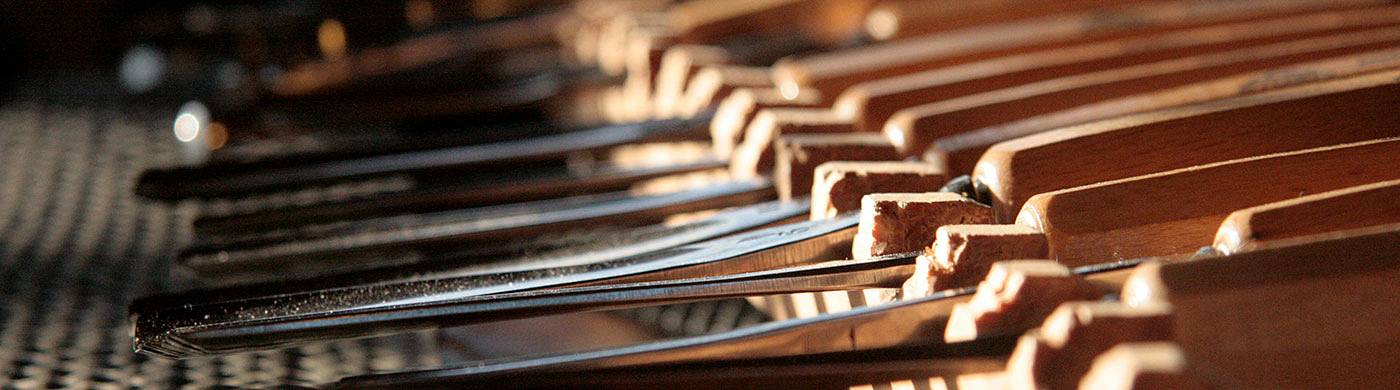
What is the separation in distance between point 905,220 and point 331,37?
1.79m

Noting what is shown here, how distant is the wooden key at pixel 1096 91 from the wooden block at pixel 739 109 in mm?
129

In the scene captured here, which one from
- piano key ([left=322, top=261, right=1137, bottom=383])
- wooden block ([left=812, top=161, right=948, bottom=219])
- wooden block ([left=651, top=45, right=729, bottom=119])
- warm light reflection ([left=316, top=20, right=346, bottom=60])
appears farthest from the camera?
warm light reflection ([left=316, top=20, right=346, bottom=60])

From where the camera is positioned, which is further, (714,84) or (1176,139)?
(714,84)

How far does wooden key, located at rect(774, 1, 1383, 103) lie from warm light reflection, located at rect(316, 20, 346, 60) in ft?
3.92

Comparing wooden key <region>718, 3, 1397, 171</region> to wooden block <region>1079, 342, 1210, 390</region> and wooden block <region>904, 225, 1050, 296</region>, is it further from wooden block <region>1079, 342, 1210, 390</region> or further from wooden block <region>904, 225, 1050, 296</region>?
wooden block <region>1079, 342, 1210, 390</region>

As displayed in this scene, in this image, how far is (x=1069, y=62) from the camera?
1079mm

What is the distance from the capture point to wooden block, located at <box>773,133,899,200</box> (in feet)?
3.00

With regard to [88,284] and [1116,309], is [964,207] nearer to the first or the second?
[1116,309]

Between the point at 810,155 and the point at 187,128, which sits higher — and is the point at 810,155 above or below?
below

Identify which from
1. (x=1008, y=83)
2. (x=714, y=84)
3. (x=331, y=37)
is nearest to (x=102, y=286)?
(x=714, y=84)

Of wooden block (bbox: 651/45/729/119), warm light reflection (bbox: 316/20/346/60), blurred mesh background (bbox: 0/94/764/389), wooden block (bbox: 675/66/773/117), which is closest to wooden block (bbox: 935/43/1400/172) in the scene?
blurred mesh background (bbox: 0/94/764/389)

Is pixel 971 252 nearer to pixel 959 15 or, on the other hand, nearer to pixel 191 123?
pixel 959 15

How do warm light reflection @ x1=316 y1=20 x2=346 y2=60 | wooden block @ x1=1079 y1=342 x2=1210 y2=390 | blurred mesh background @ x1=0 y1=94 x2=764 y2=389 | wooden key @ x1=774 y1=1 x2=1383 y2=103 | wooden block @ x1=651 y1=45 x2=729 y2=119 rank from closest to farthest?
wooden block @ x1=1079 y1=342 x2=1210 y2=390 < blurred mesh background @ x1=0 y1=94 x2=764 y2=389 < wooden key @ x1=774 y1=1 x2=1383 y2=103 < wooden block @ x1=651 y1=45 x2=729 y2=119 < warm light reflection @ x1=316 y1=20 x2=346 y2=60

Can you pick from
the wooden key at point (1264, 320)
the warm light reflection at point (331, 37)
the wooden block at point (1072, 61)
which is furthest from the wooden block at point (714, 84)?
the warm light reflection at point (331, 37)
